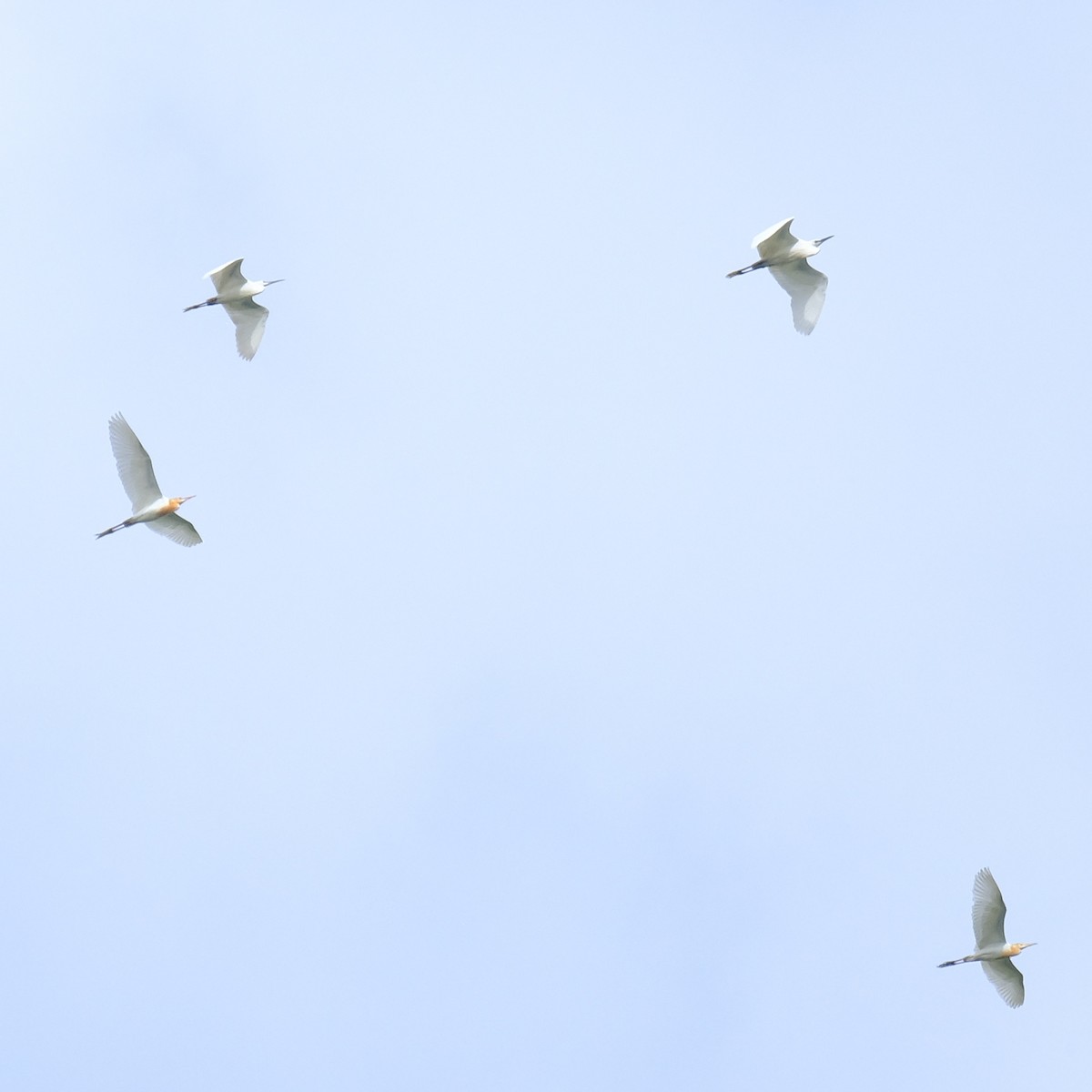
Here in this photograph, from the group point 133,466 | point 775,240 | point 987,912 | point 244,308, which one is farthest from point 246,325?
point 987,912

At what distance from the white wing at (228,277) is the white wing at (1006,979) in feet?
89.3

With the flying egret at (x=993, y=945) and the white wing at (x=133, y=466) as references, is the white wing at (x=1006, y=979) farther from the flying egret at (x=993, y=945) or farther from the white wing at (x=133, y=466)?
the white wing at (x=133, y=466)

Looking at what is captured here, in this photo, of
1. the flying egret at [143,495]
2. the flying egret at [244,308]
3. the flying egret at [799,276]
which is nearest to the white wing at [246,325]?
the flying egret at [244,308]

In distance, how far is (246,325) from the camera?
51312 mm

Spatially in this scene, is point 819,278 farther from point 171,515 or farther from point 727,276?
point 171,515

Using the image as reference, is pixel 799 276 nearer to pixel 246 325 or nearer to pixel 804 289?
pixel 804 289

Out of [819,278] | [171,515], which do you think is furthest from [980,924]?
[171,515]

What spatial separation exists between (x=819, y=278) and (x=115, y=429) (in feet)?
62.6

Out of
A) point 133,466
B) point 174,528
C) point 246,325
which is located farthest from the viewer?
point 246,325

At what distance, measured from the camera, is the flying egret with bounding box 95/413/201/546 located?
152 ft

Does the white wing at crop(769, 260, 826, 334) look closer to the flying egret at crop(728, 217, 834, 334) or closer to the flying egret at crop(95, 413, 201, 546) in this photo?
the flying egret at crop(728, 217, 834, 334)

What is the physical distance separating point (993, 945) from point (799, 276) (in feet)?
60.5

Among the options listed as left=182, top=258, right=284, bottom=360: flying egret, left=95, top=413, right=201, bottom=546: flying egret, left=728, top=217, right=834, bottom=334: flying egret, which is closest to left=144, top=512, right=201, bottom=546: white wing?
left=95, top=413, right=201, bottom=546: flying egret

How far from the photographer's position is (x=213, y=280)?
49.9 m
